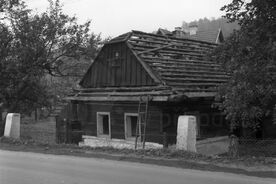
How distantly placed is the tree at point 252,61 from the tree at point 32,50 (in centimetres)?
1098

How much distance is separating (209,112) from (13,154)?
8.61 meters

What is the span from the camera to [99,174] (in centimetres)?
909

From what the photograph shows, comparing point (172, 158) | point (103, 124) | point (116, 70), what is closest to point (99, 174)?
point (172, 158)

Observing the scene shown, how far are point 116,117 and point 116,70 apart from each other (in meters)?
2.21

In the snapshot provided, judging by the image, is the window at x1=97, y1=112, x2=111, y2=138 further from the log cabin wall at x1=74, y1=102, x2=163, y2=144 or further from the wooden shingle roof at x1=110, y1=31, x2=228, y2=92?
the wooden shingle roof at x1=110, y1=31, x2=228, y2=92

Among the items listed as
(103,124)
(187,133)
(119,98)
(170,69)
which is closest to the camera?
(187,133)

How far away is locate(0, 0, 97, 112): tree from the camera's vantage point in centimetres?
1945

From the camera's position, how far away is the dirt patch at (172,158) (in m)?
9.72

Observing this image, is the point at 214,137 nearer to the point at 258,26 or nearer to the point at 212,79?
the point at 212,79

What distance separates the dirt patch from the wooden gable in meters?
4.13

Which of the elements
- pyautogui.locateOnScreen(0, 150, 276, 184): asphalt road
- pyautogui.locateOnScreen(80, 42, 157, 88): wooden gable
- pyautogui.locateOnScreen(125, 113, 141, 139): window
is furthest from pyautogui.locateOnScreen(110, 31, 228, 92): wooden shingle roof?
pyautogui.locateOnScreen(0, 150, 276, 184): asphalt road

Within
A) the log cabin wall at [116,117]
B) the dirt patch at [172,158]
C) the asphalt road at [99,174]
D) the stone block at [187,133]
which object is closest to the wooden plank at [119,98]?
the log cabin wall at [116,117]

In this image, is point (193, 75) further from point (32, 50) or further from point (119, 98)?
point (32, 50)

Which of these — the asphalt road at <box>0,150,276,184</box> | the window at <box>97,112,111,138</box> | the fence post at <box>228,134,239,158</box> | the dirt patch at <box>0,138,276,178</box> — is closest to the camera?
the asphalt road at <box>0,150,276,184</box>
